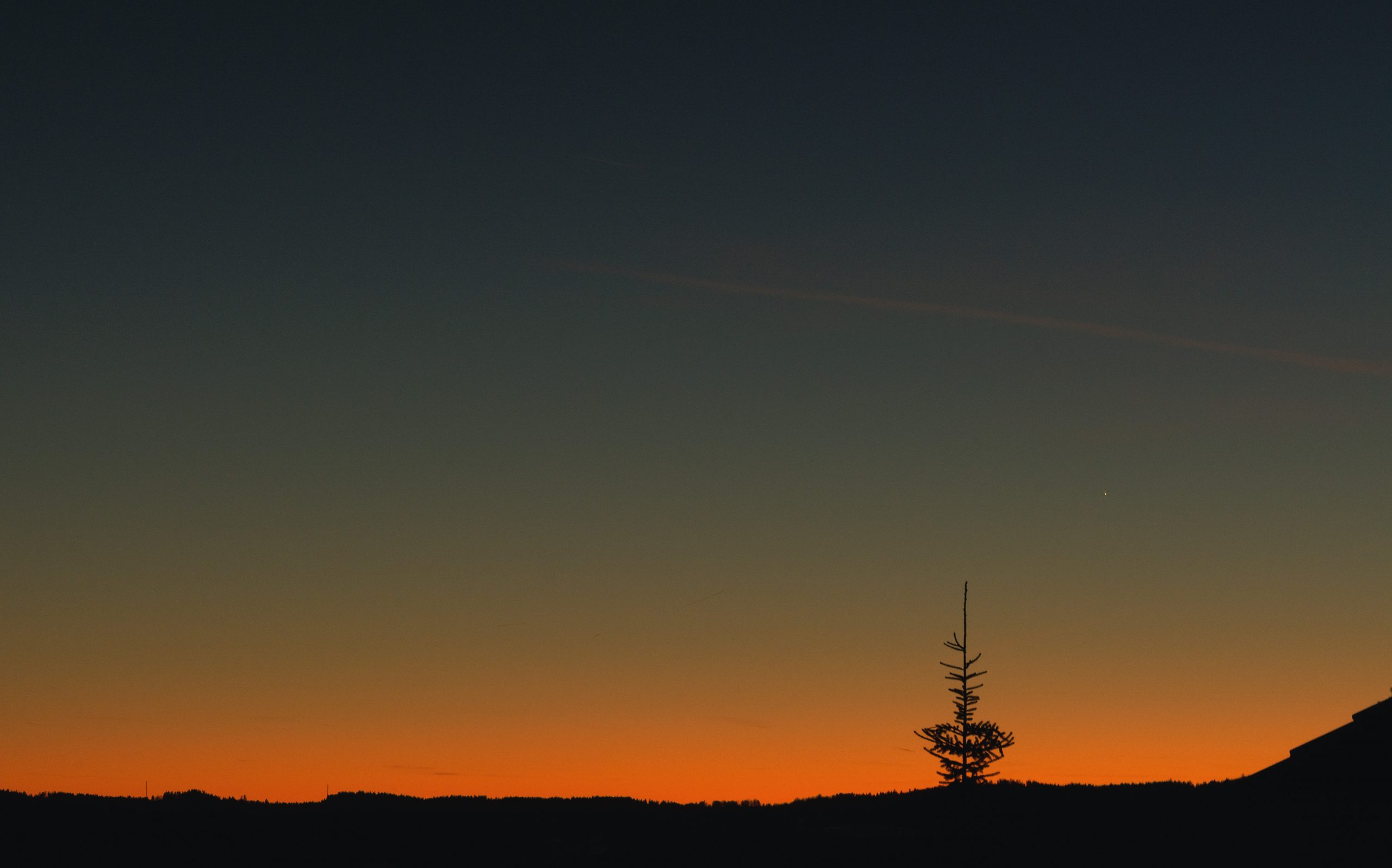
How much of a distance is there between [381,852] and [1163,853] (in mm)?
13061

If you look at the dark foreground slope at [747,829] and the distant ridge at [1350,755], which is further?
the distant ridge at [1350,755]

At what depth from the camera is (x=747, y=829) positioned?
2533cm

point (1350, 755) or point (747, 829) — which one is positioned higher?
point (1350, 755)

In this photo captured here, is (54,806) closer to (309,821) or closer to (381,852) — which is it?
(309,821)

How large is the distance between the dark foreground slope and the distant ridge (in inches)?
14.9

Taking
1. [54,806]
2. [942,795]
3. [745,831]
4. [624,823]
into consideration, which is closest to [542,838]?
[624,823]

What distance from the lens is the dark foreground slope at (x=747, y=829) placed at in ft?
73.3

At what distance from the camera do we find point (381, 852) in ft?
80.2

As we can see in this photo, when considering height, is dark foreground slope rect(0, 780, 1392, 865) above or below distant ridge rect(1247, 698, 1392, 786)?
below

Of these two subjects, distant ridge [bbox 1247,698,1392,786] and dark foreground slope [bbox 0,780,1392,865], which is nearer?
dark foreground slope [bbox 0,780,1392,865]

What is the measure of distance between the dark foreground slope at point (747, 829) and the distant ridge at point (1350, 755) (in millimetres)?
379

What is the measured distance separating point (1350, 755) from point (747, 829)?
10809mm

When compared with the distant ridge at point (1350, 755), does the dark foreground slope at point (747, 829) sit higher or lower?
lower

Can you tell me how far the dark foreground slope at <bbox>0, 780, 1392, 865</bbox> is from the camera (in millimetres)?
22328
